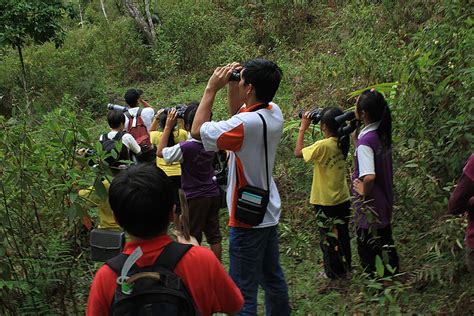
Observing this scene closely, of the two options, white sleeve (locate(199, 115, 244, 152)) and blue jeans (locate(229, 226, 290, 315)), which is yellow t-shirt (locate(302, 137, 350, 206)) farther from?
white sleeve (locate(199, 115, 244, 152))

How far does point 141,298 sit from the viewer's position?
5.27 ft

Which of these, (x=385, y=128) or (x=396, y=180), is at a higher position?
(x=385, y=128)

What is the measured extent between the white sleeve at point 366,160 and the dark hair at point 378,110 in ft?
0.46

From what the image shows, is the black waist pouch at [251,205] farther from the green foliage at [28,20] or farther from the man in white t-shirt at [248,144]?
the green foliage at [28,20]

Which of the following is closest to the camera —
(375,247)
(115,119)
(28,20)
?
(375,247)

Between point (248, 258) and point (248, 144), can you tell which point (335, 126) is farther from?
point (248, 258)

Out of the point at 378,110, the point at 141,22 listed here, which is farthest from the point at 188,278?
the point at 141,22

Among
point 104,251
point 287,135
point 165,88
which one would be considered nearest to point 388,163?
point 104,251

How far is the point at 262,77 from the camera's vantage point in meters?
2.81

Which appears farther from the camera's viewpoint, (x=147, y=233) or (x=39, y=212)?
(x=39, y=212)

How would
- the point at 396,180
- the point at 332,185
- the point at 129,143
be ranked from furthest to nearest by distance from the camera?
the point at 129,143, the point at 396,180, the point at 332,185

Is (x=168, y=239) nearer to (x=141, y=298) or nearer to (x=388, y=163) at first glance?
(x=141, y=298)

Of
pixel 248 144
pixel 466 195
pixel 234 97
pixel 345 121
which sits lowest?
pixel 466 195

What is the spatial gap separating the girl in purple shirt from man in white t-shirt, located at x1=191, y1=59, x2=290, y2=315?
0.86 metres
